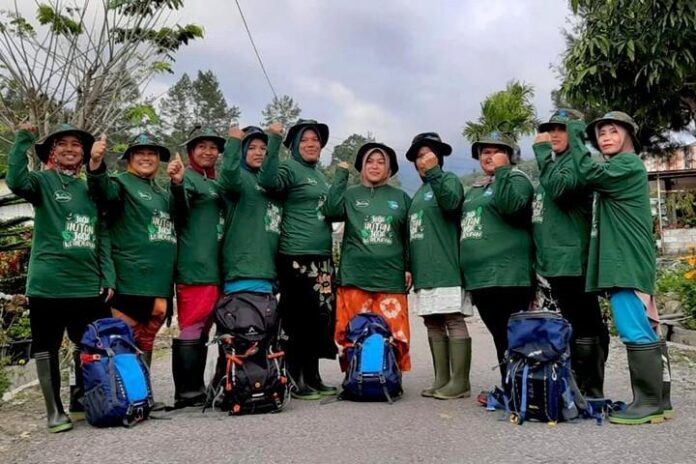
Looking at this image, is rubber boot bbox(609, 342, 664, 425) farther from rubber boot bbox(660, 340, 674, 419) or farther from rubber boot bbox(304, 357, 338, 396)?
rubber boot bbox(304, 357, 338, 396)

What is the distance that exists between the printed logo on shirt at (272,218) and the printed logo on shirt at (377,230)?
674 mm

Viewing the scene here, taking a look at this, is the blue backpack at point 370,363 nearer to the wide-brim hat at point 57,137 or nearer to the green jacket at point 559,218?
the green jacket at point 559,218

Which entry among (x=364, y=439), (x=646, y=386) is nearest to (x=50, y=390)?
(x=364, y=439)

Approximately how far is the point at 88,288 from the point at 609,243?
11.6 ft

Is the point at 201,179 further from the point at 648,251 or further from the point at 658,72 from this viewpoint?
the point at 658,72

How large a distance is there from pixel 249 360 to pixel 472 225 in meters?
1.97

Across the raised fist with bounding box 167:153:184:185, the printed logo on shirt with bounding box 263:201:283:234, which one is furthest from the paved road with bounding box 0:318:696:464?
Result: the raised fist with bounding box 167:153:184:185

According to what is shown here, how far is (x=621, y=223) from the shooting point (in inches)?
179

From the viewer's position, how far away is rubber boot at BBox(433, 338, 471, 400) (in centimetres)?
536

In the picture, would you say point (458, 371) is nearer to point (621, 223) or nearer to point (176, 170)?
point (621, 223)

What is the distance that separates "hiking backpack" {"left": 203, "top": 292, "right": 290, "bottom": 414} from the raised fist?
3.21ft

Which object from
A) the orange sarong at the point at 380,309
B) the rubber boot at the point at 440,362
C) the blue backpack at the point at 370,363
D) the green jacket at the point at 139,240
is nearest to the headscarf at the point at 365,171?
the orange sarong at the point at 380,309

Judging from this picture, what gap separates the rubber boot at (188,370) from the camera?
5.15m

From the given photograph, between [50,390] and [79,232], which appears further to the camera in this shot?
[79,232]
